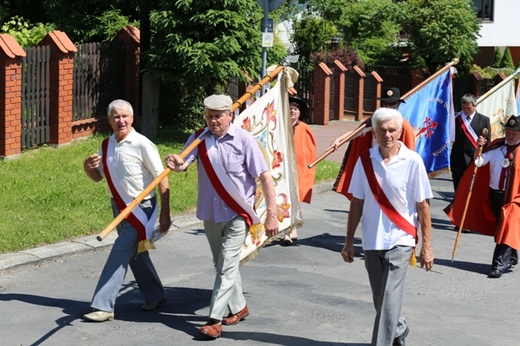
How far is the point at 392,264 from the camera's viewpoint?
7.31 meters

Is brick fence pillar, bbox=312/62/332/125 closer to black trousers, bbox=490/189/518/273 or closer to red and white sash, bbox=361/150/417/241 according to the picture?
black trousers, bbox=490/189/518/273

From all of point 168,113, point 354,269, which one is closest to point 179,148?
point 168,113

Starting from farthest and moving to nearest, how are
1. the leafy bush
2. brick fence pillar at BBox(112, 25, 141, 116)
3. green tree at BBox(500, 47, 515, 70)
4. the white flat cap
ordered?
green tree at BBox(500, 47, 515, 70), brick fence pillar at BBox(112, 25, 141, 116), the leafy bush, the white flat cap

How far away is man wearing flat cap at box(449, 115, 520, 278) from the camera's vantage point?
10.6 metres

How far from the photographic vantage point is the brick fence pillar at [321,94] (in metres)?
25.4

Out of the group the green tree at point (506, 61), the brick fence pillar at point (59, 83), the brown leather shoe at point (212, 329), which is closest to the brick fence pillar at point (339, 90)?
the brick fence pillar at point (59, 83)

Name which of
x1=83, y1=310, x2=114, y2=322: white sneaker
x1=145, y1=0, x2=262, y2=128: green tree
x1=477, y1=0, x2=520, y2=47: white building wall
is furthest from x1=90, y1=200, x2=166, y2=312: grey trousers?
x1=477, y1=0, x2=520, y2=47: white building wall

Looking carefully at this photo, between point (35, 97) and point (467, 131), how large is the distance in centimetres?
666

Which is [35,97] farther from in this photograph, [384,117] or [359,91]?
[359,91]

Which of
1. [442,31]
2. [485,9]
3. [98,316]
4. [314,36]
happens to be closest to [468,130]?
[98,316]

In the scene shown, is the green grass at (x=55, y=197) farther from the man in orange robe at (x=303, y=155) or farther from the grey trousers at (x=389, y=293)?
the grey trousers at (x=389, y=293)

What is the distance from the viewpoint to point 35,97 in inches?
649

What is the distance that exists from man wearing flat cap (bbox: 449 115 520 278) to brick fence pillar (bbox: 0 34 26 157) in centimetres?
697

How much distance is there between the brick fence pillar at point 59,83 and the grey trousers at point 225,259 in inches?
359
